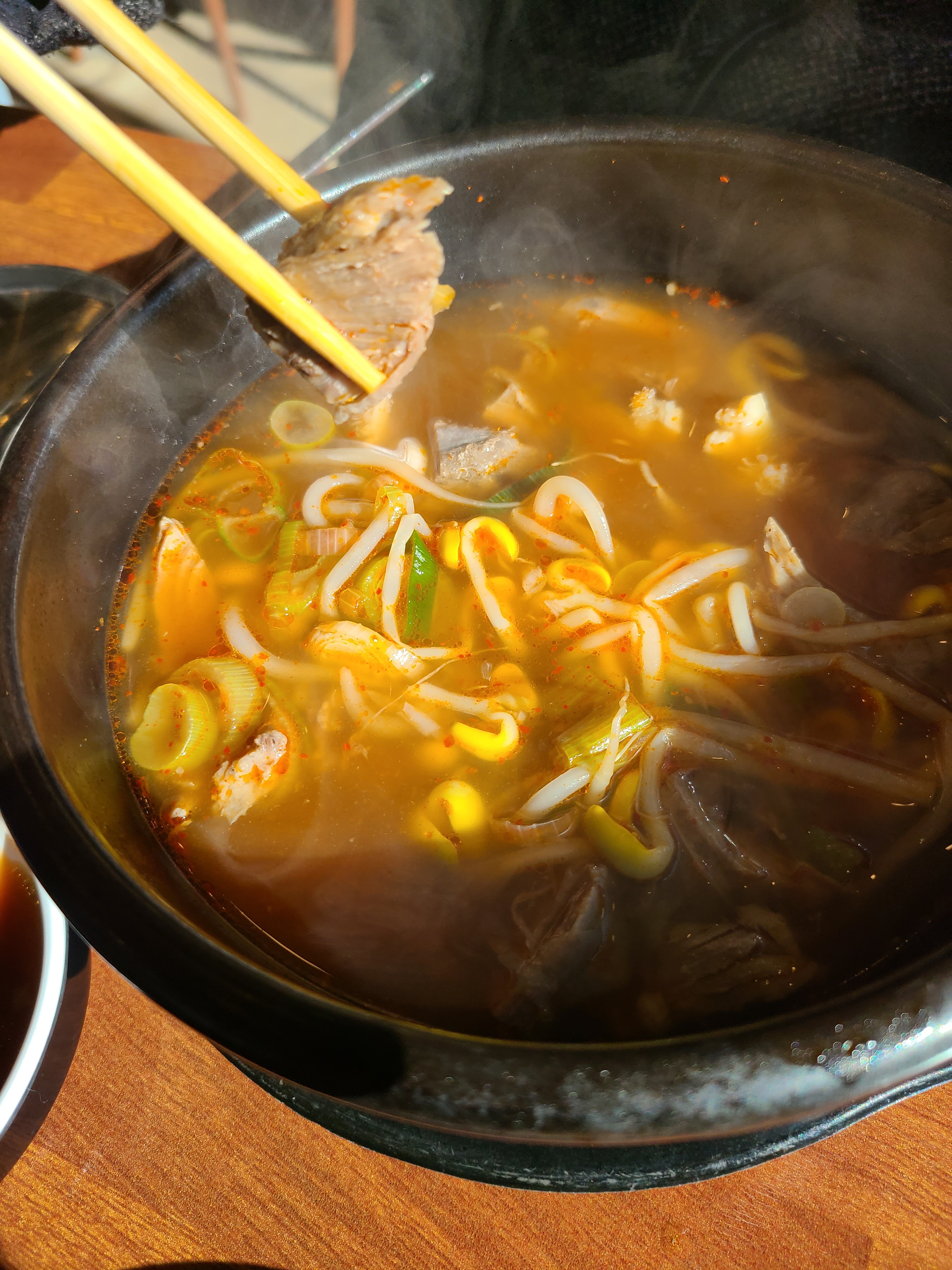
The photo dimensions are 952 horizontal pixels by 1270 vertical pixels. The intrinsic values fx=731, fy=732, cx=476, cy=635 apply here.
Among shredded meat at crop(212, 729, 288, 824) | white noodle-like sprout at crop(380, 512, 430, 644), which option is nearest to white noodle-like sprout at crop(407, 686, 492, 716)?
white noodle-like sprout at crop(380, 512, 430, 644)

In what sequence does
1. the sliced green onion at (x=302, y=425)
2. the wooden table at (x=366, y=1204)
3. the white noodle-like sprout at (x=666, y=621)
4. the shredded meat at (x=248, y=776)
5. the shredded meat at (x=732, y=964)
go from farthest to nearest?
the sliced green onion at (x=302, y=425), the white noodle-like sprout at (x=666, y=621), the shredded meat at (x=248, y=776), the wooden table at (x=366, y=1204), the shredded meat at (x=732, y=964)

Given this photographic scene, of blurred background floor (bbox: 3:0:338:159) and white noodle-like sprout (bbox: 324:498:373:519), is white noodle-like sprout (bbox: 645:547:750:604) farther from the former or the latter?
blurred background floor (bbox: 3:0:338:159)

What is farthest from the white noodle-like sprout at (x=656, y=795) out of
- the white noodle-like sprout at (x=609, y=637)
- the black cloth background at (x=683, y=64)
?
the black cloth background at (x=683, y=64)

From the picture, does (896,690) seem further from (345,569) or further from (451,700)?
(345,569)

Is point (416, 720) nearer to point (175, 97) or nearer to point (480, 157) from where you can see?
point (175, 97)

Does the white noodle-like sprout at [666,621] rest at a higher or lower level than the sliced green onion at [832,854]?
higher

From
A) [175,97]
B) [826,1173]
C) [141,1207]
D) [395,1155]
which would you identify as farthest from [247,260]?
[826,1173]

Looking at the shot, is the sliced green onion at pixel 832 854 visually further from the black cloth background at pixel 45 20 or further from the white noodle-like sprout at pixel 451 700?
the black cloth background at pixel 45 20

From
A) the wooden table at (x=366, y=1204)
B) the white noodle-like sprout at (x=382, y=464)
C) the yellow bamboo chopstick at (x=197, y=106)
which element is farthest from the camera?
the white noodle-like sprout at (x=382, y=464)
